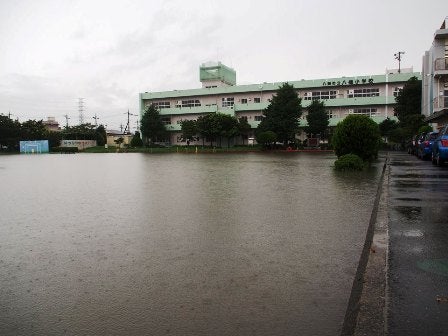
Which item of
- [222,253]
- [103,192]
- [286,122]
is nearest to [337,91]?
[286,122]

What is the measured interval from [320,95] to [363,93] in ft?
21.1

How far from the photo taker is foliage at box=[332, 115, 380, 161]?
18.7m

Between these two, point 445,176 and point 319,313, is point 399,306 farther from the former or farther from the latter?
point 445,176

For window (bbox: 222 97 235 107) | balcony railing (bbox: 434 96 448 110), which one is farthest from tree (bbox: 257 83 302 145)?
balcony railing (bbox: 434 96 448 110)

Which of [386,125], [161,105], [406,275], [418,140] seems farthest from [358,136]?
[161,105]

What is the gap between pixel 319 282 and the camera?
4043mm

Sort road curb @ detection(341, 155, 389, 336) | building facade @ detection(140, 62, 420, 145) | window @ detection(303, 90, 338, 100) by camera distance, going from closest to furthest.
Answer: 1. road curb @ detection(341, 155, 389, 336)
2. building facade @ detection(140, 62, 420, 145)
3. window @ detection(303, 90, 338, 100)

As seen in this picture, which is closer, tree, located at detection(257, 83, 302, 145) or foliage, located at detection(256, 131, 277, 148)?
foliage, located at detection(256, 131, 277, 148)

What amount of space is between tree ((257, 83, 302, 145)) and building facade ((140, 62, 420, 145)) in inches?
248

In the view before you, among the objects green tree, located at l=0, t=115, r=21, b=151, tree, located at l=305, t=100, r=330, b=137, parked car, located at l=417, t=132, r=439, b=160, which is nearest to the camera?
parked car, located at l=417, t=132, r=439, b=160

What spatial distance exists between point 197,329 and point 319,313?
1017 millimetres

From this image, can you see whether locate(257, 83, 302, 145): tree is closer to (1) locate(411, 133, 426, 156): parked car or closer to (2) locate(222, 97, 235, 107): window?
(2) locate(222, 97, 235, 107): window

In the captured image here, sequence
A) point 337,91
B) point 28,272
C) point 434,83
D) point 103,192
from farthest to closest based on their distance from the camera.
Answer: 1. point 337,91
2. point 434,83
3. point 103,192
4. point 28,272

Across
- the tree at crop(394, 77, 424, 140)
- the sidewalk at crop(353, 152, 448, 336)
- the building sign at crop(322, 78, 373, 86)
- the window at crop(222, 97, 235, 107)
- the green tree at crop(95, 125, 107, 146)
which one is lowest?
the sidewalk at crop(353, 152, 448, 336)
